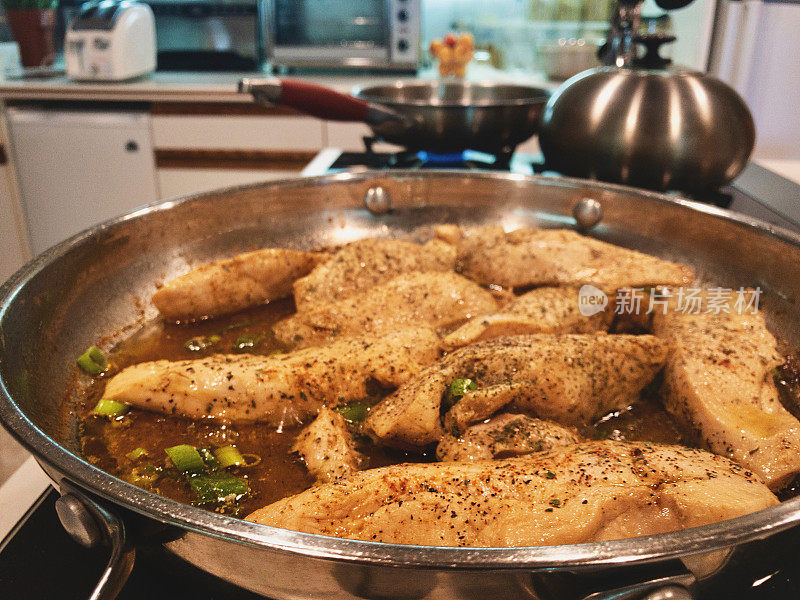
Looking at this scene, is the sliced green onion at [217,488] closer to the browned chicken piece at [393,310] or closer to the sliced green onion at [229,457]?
the sliced green onion at [229,457]

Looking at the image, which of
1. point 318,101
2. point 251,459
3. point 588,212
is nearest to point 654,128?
point 588,212

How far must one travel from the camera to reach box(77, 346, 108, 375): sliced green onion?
1225mm

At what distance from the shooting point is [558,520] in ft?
2.70

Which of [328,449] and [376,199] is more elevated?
[376,199]

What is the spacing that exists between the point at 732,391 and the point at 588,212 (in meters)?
0.70

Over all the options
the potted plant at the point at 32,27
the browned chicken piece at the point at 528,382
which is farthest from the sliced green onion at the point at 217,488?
the potted plant at the point at 32,27

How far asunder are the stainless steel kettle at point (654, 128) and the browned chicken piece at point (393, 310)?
0.56 m

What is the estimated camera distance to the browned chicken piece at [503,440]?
3.36 feet

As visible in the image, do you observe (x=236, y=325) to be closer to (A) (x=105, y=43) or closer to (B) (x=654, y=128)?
(B) (x=654, y=128)

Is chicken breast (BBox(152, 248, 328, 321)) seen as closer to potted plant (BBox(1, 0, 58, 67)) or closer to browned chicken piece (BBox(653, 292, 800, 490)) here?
browned chicken piece (BBox(653, 292, 800, 490))

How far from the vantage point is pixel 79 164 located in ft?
12.2

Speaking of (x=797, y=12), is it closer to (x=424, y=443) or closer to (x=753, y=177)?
(x=753, y=177)

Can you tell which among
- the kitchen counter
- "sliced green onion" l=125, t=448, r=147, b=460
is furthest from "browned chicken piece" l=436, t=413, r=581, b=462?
the kitchen counter

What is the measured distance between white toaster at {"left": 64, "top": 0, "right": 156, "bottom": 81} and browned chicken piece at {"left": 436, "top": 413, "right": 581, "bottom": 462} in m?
3.44
